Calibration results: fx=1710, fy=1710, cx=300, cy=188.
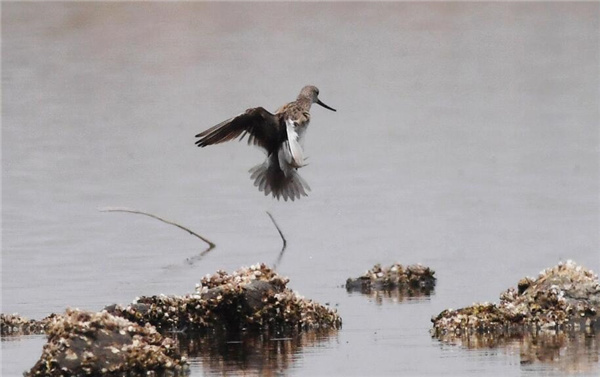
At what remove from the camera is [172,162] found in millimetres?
23391

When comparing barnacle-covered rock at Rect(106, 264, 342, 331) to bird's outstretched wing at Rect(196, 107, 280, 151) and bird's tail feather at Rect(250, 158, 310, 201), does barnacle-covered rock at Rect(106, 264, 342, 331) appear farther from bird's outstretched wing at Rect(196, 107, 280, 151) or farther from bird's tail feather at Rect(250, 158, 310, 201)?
bird's tail feather at Rect(250, 158, 310, 201)

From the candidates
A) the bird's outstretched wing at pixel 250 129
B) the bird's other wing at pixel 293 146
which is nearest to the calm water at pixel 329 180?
the bird's other wing at pixel 293 146

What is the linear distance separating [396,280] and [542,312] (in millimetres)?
2178

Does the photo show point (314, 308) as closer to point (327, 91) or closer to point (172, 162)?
point (172, 162)

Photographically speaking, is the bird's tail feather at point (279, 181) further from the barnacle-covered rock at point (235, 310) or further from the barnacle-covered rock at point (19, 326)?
the barnacle-covered rock at point (19, 326)

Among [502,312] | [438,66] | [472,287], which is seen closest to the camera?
[502,312]

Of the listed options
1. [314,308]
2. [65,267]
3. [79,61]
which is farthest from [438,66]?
[314,308]

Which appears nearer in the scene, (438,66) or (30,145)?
(30,145)

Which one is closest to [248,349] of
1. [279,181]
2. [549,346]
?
[549,346]

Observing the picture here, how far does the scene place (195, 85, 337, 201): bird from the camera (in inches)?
576

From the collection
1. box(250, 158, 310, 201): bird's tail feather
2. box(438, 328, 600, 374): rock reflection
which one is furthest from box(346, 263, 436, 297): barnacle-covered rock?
box(438, 328, 600, 374): rock reflection

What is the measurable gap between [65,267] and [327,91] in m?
17.5

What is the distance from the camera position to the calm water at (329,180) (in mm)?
12746

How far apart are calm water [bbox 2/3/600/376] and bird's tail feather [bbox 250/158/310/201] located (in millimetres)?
650
